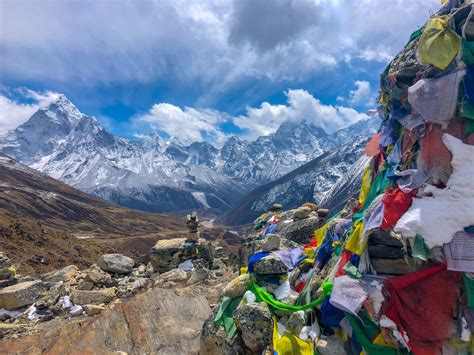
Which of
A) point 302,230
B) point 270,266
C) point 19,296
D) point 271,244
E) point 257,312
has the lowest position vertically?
point 19,296

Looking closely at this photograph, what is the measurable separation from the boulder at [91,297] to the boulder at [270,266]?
832 centimetres

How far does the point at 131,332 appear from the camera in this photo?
1121 cm

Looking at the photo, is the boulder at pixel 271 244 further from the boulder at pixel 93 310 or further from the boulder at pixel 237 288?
the boulder at pixel 93 310

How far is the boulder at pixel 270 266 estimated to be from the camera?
1013 centimetres

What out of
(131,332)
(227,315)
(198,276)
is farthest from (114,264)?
(227,315)

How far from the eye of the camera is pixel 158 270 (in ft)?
64.8

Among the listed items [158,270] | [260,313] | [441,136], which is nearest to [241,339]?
[260,313]

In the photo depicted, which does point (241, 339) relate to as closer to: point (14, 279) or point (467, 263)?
point (467, 263)

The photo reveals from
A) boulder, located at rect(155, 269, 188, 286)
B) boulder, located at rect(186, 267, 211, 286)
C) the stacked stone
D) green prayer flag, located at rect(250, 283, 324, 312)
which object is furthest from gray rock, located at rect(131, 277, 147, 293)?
green prayer flag, located at rect(250, 283, 324, 312)

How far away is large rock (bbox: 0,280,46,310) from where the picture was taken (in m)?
14.2

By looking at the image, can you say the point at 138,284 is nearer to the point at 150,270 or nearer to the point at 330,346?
the point at 150,270

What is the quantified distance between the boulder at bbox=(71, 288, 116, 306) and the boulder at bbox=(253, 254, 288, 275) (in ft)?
27.3

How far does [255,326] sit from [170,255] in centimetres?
1244

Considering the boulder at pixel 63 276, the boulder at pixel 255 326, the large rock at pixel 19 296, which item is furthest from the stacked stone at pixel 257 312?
the boulder at pixel 63 276
